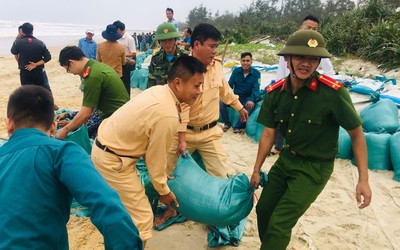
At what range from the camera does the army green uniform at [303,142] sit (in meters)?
1.96

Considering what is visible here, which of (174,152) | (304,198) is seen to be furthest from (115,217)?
(174,152)

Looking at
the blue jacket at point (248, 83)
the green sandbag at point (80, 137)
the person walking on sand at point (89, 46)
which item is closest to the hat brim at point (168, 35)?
the green sandbag at point (80, 137)

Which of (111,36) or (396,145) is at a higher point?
(111,36)

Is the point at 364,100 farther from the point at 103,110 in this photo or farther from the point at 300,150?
the point at 103,110

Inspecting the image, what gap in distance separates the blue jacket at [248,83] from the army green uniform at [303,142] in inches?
113

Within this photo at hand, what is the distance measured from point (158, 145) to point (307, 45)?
40.2 inches

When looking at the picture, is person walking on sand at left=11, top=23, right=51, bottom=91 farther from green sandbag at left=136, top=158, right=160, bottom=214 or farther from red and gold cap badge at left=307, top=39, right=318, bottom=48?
red and gold cap badge at left=307, top=39, right=318, bottom=48

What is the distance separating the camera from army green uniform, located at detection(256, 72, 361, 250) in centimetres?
196

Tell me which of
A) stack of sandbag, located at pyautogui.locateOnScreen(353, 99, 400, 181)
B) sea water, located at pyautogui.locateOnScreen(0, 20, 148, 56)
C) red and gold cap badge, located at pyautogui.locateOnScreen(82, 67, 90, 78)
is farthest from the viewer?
sea water, located at pyautogui.locateOnScreen(0, 20, 148, 56)

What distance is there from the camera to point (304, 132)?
206 cm

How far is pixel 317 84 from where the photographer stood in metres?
2.00

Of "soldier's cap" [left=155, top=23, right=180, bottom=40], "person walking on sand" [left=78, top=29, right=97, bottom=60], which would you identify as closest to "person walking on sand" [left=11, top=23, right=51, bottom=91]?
"person walking on sand" [left=78, top=29, right=97, bottom=60]

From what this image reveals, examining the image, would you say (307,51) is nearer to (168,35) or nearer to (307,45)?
(307,45)

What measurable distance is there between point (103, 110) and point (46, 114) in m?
1.70
